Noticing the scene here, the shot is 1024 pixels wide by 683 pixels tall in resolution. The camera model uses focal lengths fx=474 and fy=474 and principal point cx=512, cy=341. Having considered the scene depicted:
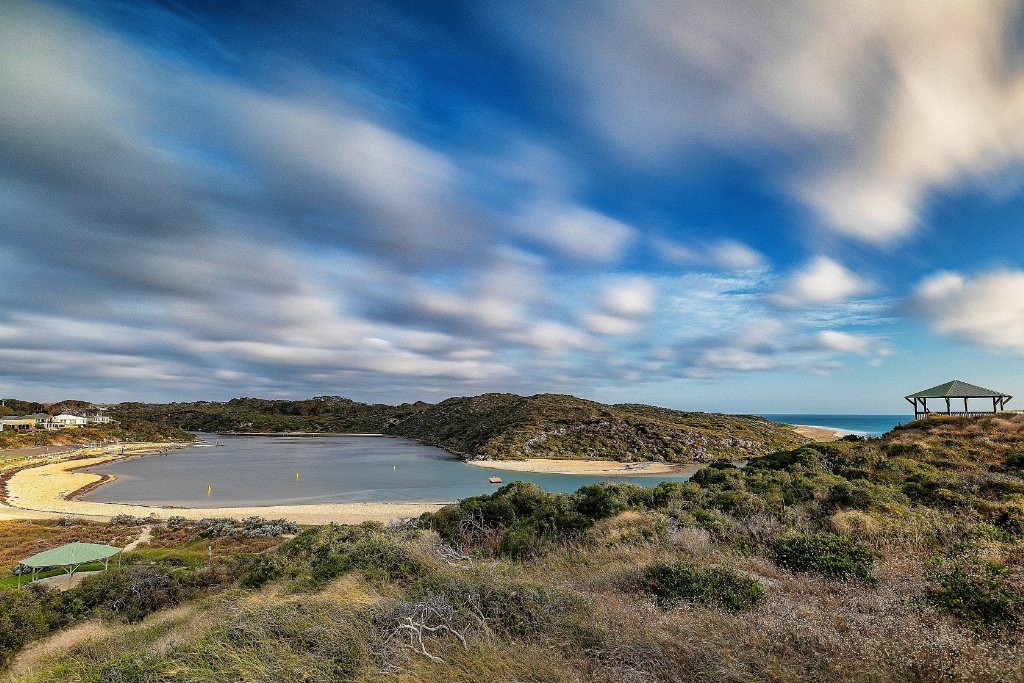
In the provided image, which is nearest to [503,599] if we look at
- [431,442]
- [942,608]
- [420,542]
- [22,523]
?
[942,608]

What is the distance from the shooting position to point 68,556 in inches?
703

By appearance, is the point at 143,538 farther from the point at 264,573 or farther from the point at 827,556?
the point at 827,556

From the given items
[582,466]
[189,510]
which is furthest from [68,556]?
[582,466]

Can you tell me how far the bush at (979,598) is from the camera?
498 centimetres

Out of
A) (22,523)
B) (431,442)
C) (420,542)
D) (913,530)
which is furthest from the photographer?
Answer: (431,442)

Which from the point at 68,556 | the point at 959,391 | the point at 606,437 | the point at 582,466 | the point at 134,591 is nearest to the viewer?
the point at 134,591

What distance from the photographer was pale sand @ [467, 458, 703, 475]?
62.9 meters

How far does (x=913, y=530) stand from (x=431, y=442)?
125 meters

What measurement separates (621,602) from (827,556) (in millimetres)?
3982

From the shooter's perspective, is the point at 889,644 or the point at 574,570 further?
the point at 574,570

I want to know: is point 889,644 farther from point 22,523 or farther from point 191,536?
point 22,523

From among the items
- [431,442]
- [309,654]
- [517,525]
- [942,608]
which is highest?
[942,608]

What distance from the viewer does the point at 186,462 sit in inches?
3059

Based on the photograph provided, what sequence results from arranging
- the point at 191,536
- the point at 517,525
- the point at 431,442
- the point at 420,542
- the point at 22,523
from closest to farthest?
the point at 420,542
the point at 517,525
the point at 191,536
the point at 22,523
the point at 431,442
